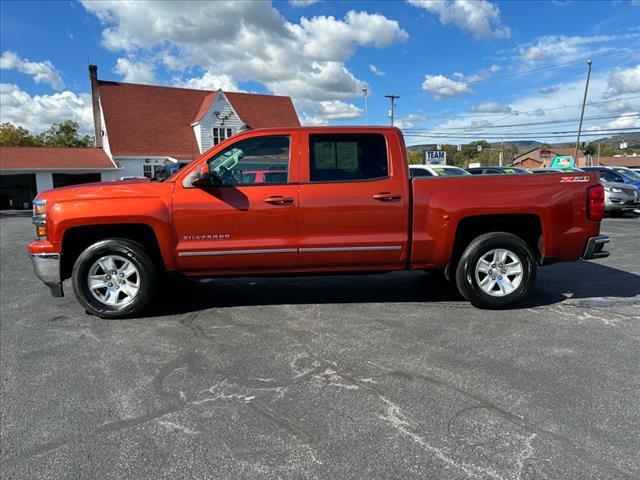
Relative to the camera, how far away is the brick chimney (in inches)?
1374

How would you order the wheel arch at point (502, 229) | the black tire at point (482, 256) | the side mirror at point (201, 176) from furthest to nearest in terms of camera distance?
1. the wheel arch at point (502, 229)
2. the black tire at point (482, 256)
3. the side mirror at point (201, 176)

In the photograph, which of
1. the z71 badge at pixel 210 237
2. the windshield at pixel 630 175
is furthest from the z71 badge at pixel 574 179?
the windshield at pixel 630 175

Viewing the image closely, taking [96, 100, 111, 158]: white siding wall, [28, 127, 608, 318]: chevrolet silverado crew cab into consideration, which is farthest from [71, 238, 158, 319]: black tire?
[96, 100, 111, 158]: white siding wall

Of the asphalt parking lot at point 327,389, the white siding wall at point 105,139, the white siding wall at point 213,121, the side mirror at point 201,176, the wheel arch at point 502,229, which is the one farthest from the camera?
the white siding wall at point 213,121

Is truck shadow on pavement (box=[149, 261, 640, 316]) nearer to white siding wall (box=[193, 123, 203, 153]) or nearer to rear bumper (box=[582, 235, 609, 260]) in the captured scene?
rear bumper (box=[582, 235, 609, 260])

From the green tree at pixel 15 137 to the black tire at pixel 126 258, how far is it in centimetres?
6318

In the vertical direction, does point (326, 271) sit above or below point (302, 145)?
below

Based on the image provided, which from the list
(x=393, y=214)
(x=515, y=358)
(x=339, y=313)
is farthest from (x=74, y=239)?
(x=515, y=358)

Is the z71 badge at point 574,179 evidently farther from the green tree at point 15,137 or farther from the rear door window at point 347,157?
the green tree at point 15,137

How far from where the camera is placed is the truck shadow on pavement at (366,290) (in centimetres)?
559

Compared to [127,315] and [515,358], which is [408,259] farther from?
[127,315]

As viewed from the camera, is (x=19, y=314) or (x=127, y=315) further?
(x=19, y=314)

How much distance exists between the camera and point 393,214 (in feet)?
16.3

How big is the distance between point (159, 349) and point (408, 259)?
8.79ft
